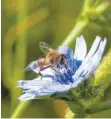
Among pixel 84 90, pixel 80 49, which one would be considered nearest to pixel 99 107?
pixel 84 90

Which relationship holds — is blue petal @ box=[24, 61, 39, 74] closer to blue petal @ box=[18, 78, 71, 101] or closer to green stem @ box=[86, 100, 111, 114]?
blue petal @ box=[18, 78, 71, 101]

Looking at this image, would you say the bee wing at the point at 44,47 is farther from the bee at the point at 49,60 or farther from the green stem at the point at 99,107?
the green stem at the point at 99,107

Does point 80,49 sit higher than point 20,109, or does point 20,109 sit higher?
point 80,49

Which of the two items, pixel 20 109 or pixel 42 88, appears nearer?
pixel 42 88

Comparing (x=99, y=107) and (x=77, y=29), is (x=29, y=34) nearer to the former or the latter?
(x=77, y=29)

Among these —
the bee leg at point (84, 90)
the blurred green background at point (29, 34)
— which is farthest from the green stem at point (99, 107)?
the blurred green background at point (29, 34)
